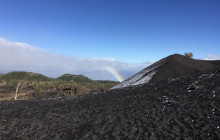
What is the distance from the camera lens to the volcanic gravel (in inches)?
363

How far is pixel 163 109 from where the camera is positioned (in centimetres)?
1194

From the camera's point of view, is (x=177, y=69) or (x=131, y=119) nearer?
(x=131, y=119)

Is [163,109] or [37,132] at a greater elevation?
[163,109]

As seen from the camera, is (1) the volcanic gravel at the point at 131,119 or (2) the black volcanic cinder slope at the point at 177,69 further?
(2) the black volcanic cinder slope at the point at 177,69

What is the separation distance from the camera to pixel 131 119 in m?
11.1

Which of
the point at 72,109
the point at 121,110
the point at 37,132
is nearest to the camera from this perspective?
the point at 37,132

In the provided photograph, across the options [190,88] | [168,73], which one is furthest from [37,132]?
[168,73]

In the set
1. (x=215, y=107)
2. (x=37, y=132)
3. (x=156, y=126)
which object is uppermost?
(x=215, y=107)

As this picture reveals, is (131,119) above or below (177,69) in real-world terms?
below

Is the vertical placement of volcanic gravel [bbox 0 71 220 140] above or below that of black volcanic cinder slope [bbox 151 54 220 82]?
below

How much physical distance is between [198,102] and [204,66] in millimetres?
30409

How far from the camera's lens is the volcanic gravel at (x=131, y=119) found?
363 inches

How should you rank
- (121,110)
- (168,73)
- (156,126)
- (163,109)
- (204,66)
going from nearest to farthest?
(156,126), (163,109), (121,110), (168,73), (204,66)

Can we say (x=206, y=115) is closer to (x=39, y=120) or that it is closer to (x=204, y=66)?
(x=39, y=120)
